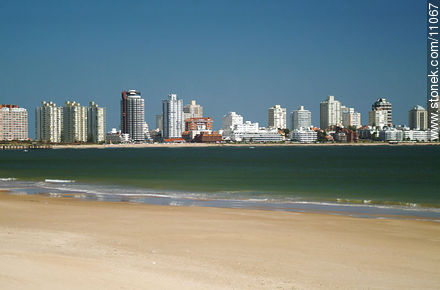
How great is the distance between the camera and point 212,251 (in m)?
10.6

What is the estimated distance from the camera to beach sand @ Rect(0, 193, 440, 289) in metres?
7.99

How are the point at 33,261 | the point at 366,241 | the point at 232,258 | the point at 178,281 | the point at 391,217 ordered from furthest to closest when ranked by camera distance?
the point at 391,217 → the point at 366,241 → the point at 232,258 → the point at 33,261 → the point at 178,281

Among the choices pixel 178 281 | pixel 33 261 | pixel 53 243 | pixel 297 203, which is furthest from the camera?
pixel 297 203

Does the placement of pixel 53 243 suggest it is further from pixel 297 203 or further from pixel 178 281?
pixel 297 203

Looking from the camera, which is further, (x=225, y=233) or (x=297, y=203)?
(x=297, y=203)

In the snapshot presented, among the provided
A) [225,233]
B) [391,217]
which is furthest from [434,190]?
[225,233]

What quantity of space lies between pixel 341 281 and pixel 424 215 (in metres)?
11.2

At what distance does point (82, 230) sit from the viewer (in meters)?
13.1

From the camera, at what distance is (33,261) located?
8.59 m

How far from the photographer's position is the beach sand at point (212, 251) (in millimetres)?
7988

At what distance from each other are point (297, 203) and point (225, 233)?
10.0m

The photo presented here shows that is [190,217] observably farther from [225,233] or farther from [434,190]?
[434,190]

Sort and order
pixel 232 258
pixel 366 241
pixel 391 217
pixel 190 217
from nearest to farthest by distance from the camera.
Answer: pixel 232 258
pixel 366 241
pixel 190 217
pixel 391 217

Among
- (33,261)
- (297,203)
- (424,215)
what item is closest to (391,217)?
(424,215)
